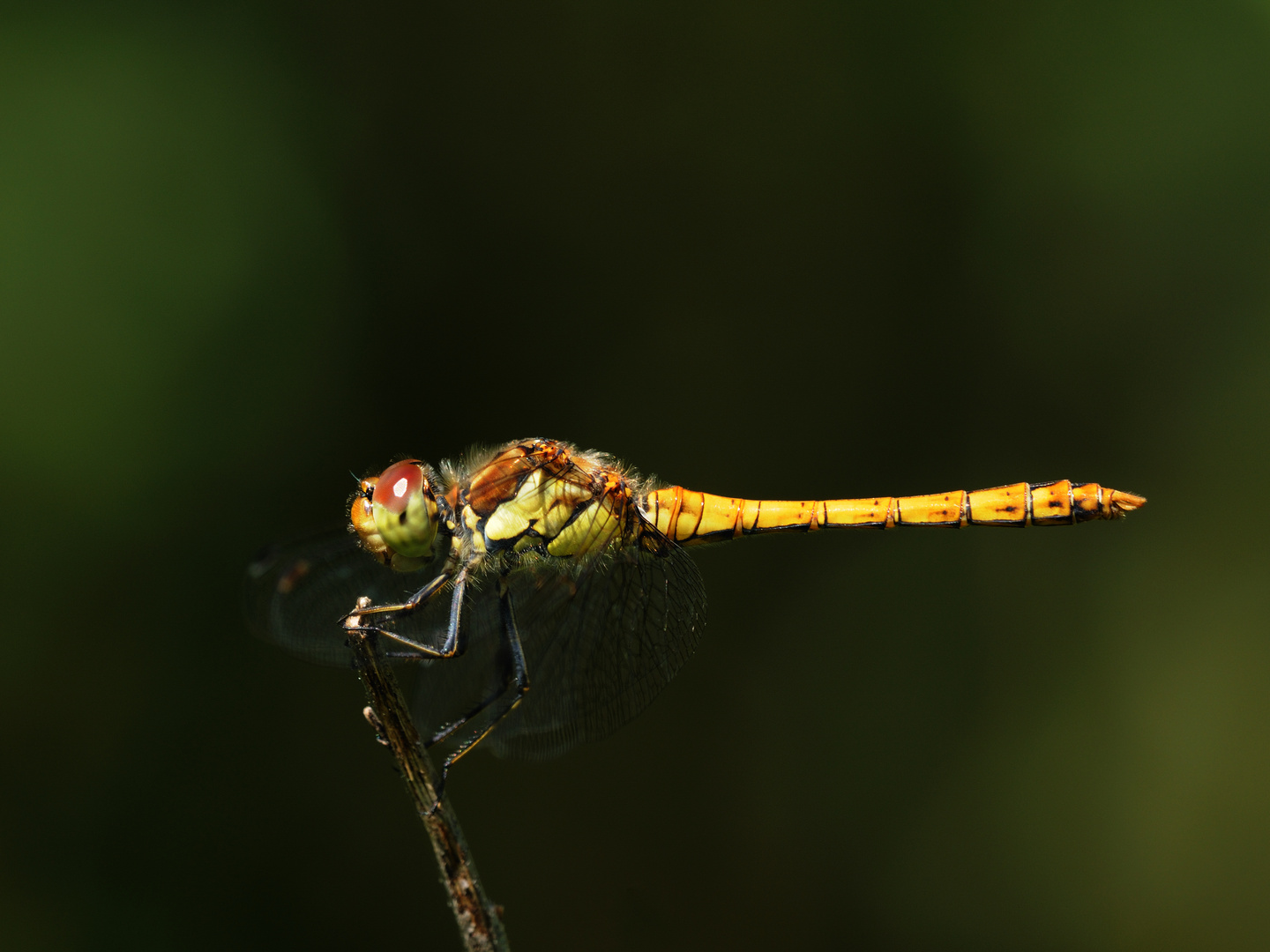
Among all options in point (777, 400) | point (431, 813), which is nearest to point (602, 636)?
point (431, 813)

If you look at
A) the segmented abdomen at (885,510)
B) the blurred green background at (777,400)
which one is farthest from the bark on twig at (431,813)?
the blurred green background at (777,400)

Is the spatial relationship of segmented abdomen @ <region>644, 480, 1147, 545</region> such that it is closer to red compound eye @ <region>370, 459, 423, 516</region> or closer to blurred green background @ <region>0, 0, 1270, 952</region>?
red compound eye @ <region>370, 459, 423, 516</region>

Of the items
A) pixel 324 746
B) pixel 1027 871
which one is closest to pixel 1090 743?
pixel 1027 871

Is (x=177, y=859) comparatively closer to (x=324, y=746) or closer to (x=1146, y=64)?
(x=324, y=746)

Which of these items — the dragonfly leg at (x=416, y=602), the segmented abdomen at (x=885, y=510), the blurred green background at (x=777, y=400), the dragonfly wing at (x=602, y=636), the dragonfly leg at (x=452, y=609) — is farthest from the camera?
the blurred green background at (x=777, y=400)

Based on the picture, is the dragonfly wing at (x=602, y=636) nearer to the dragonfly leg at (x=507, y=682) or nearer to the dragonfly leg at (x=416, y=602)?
the dragonfly leg at (x=507, y=682)

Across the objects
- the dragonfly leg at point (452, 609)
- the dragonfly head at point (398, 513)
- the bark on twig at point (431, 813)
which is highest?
the dragonfly head at point (398, 513)

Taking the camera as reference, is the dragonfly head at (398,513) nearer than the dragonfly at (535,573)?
Yes

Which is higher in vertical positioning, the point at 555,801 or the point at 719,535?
the point at 719,535
